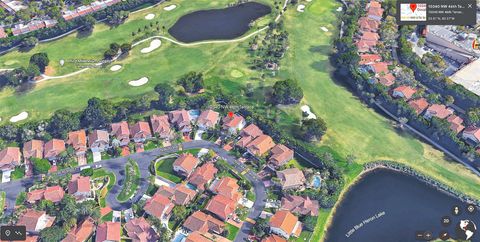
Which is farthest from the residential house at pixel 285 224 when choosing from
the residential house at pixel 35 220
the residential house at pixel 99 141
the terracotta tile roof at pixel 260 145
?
the residential house at pixel 35 220

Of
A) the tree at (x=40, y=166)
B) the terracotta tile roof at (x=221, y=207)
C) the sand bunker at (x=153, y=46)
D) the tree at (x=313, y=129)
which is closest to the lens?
the terracotta tile roof at (x=221, y=207)

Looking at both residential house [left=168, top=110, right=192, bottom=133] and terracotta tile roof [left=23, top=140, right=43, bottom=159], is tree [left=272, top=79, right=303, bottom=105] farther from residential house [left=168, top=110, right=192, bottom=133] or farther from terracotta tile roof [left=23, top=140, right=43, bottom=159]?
terracotta tile roof [left=23, top=140, right=43, bottom=159]

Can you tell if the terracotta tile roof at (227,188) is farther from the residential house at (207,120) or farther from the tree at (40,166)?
the tree at (40,166)

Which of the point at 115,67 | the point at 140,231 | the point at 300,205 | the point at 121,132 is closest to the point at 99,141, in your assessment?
the point at 121,132

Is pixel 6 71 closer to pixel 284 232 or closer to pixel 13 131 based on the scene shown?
pixel 13 131

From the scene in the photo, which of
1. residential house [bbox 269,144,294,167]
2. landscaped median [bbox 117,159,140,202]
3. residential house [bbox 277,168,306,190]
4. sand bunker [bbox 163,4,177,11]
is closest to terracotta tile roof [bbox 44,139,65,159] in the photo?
Result: landscaped median [bbox 117,159,140,202]

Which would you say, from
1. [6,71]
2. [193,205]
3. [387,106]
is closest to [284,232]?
[193,205]
